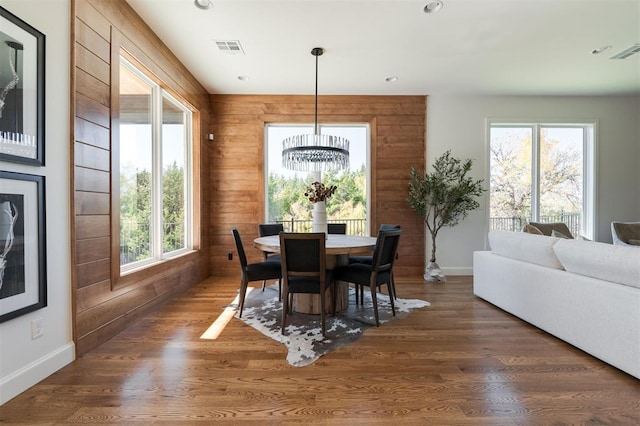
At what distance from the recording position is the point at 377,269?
8.65 feet

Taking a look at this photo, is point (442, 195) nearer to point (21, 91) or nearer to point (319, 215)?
point (319, 215)

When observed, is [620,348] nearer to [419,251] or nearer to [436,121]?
[419,251]

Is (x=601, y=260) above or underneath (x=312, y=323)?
above

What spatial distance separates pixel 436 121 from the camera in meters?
4.73

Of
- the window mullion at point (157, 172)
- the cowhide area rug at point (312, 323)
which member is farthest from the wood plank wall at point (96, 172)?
the cowhide area rug at point (312, 323)

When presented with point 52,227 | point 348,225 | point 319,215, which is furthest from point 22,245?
point 348,225

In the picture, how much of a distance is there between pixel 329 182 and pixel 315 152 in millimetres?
1775

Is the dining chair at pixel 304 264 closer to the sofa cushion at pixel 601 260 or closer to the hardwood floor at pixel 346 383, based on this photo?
the hardwood floor at pixel 346 383

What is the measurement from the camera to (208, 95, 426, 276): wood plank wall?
4.64m

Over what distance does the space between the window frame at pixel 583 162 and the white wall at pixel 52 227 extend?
5305mm

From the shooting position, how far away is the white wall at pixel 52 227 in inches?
64.3

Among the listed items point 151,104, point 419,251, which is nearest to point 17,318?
point 151,104

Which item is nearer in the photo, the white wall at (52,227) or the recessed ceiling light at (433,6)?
the white wall at (52,227)

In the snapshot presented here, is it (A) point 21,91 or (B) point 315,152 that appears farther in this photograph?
(B) point 315,152
